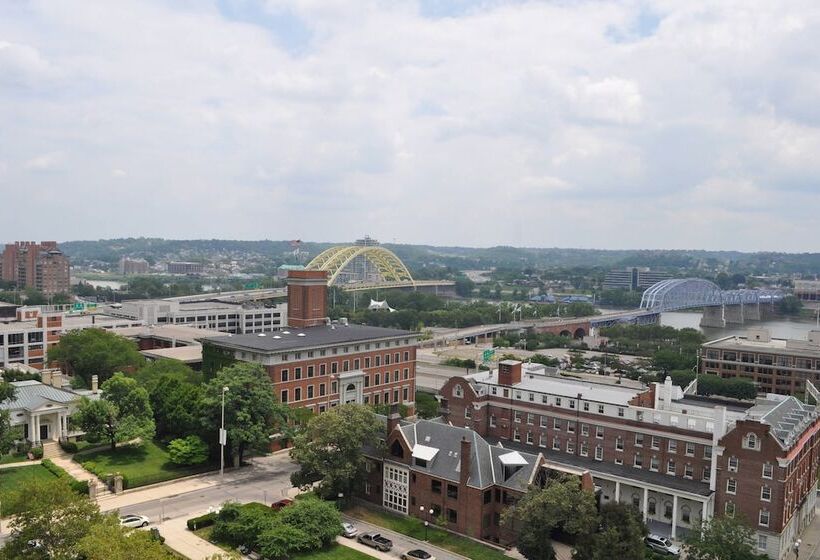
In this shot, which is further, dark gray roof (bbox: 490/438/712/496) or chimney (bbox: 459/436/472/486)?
dark gray roof (bbox: 490/438/712/496)

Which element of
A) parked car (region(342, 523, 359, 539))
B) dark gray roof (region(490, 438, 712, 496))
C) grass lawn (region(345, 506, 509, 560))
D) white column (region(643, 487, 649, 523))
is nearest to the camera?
grass lawn (region(345, 506, 509, 560))

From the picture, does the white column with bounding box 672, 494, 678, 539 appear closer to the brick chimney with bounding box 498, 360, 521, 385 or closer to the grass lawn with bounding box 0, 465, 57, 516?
the brick chimney with bounding box 498, 360, 521, 385

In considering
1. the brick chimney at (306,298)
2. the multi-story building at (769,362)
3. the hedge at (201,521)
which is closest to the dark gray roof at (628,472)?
the hedge at (201,521)

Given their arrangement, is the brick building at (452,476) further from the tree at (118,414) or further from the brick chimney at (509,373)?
the tree at (118,414)

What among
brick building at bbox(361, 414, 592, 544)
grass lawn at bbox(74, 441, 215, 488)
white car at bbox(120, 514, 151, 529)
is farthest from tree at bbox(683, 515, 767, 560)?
grass lawn at bbox(74, 441, 215, 488)

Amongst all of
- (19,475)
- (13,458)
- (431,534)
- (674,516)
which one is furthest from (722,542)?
(13,458)

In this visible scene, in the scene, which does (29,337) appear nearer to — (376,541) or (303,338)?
(303,338)

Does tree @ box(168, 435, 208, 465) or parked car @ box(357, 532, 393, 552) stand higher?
tree @ box(168, 435, 208, 465)
